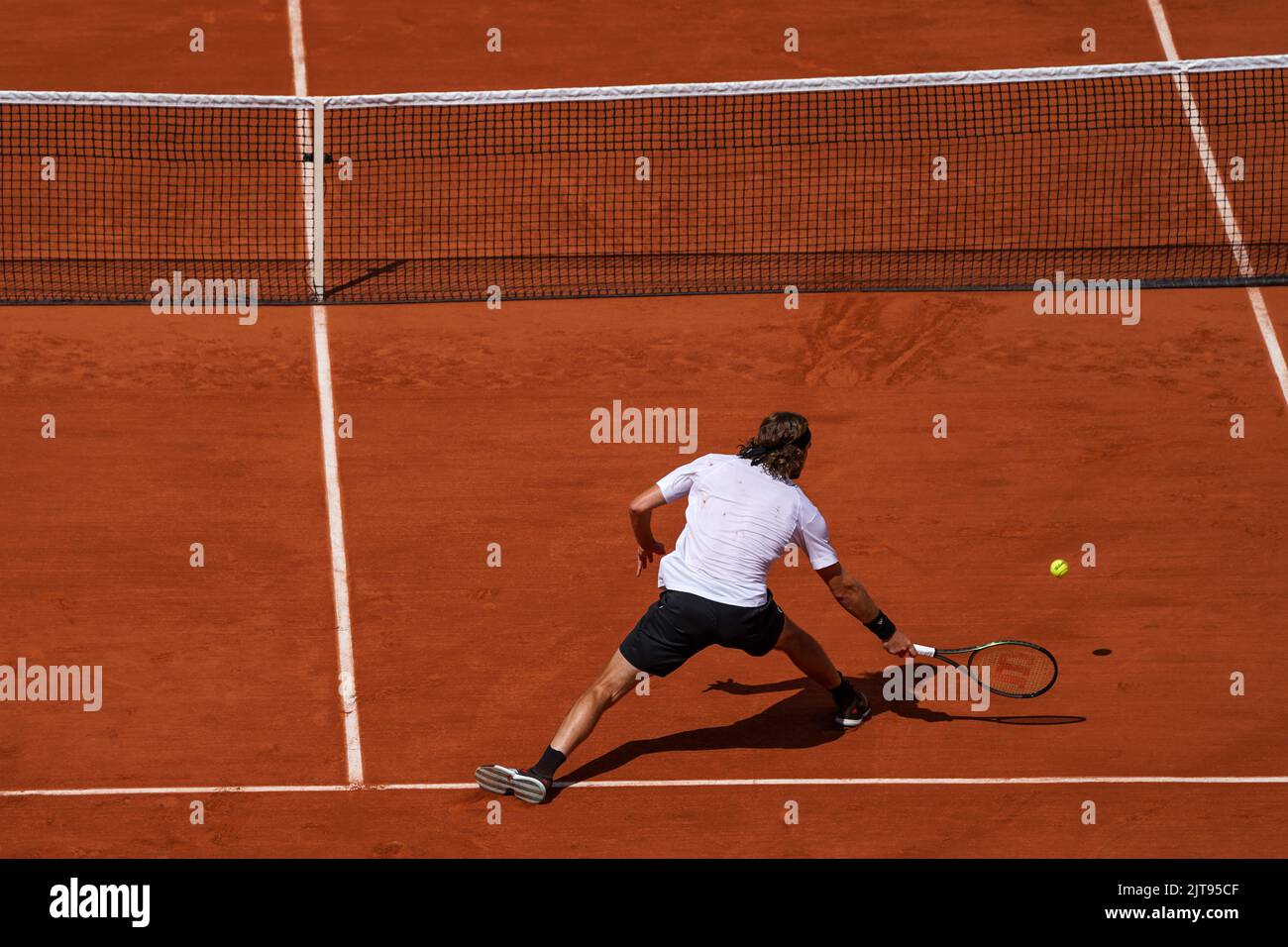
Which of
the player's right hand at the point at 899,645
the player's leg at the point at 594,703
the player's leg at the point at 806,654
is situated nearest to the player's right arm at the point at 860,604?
the player's right hand at the point at 899,645

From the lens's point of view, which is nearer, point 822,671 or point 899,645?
point 899,645

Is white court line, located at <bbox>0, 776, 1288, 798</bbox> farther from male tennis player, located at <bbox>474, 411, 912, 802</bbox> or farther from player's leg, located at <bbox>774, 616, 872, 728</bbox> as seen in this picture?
male tennis player, located at <bbox>474, 411, 912, 802</bbox>

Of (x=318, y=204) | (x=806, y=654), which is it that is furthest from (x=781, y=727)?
(x=318, y=204)

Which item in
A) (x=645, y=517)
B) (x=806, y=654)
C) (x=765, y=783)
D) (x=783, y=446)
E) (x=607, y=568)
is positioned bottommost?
(x=765, y=783)

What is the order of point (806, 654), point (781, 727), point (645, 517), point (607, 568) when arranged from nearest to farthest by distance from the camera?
point (645, 517) → point (806, 654) → point (781, 727) → point (607, 568)

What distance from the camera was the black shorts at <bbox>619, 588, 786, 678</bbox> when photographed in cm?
872

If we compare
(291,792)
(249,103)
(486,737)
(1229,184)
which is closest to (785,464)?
(486,737)

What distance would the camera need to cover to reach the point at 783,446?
887 cm

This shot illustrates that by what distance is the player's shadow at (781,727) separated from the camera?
969 centimetres

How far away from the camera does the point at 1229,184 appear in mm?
15586

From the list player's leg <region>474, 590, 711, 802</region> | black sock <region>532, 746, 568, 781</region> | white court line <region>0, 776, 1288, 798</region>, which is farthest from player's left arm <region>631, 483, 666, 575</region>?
white court line <region>0, 776, 1288, 798</region>

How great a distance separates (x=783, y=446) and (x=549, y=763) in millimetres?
2231

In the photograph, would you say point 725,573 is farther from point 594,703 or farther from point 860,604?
A: point 594,703

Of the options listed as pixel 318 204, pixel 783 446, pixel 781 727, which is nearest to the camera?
pixel 783 446
